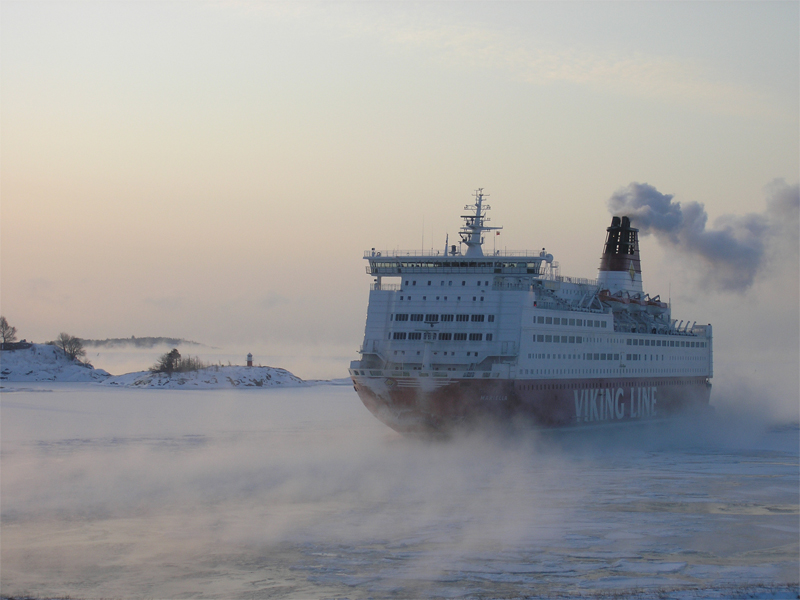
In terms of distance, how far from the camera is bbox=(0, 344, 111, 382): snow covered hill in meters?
98.8

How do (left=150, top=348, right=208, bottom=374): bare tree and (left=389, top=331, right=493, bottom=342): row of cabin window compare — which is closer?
(left=389, top=331, right=493, bottom=342): row of cabin window

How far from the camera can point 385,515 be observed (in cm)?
2620

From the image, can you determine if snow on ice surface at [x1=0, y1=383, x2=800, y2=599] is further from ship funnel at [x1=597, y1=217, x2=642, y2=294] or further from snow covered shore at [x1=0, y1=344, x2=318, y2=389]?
snow covered shore at [x1=0, y1=344, x2=318, y2=389]

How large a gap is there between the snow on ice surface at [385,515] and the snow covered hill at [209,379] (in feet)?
146

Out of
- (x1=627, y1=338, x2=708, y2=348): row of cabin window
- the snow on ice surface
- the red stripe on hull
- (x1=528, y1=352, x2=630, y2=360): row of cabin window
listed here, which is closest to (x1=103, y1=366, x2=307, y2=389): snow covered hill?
the snow on ice surface

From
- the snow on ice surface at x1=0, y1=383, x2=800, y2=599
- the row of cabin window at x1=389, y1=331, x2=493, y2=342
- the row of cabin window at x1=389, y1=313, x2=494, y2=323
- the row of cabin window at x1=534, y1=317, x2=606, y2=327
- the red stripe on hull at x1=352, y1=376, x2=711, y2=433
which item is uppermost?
the row of cabin window at x1=534, y1=317, x2=606, y2=327

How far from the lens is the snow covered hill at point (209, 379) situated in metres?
91.9

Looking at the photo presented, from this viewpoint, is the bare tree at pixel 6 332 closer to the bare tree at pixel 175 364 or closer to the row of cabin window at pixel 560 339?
the bare tree at pixel 175 364

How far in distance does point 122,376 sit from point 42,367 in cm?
1178

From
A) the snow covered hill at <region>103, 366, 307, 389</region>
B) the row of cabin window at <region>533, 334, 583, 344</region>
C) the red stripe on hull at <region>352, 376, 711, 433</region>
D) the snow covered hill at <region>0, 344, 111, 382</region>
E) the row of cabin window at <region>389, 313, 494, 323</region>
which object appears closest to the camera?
the red stripe on hull at <region>352, 376, 711, 433</region>

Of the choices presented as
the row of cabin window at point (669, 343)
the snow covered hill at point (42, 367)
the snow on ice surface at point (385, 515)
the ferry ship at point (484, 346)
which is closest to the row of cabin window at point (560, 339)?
the ferry ship at point (484, 346)

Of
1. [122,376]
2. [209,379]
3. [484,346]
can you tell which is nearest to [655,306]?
[484,346]

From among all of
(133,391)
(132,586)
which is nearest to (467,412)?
(132,586)

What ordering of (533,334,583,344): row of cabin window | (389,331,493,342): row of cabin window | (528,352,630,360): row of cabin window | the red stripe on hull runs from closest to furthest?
the red stripe on hull
(389,331,493,342): row of cabin window
(528,352,630,360): row of cabin window
(533,334,583,344): row of cabin window
